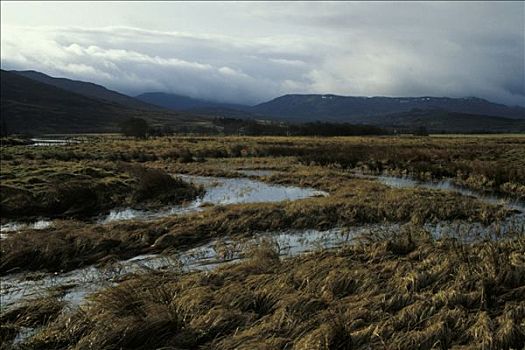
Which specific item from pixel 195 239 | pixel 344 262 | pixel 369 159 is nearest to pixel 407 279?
pixel 344 262

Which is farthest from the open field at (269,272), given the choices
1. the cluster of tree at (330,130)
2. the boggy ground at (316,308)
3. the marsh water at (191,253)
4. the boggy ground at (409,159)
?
the cluster of tree at (330,130)

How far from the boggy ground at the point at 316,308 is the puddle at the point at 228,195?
10.8 meters

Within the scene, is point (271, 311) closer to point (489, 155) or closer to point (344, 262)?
point (344, 262)

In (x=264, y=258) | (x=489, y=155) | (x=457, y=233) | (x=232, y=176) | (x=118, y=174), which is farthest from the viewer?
(x=489, y=155)

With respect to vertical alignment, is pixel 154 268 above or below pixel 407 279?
below

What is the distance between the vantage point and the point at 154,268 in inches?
532

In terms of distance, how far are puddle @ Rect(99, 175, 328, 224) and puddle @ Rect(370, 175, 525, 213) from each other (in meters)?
6.25

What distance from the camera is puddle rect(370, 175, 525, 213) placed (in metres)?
23.5

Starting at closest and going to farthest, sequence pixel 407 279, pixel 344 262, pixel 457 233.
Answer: pixel 407 279 → pixel 344 262 → pixel 457 233

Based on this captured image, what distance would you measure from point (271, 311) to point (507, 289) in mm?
5037

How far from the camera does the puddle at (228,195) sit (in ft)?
74.6

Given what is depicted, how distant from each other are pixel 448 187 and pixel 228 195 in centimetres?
1386

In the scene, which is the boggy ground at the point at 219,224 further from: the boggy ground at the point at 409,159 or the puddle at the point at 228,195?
the boggy ground at the point at 409,159

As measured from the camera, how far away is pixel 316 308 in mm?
9391
